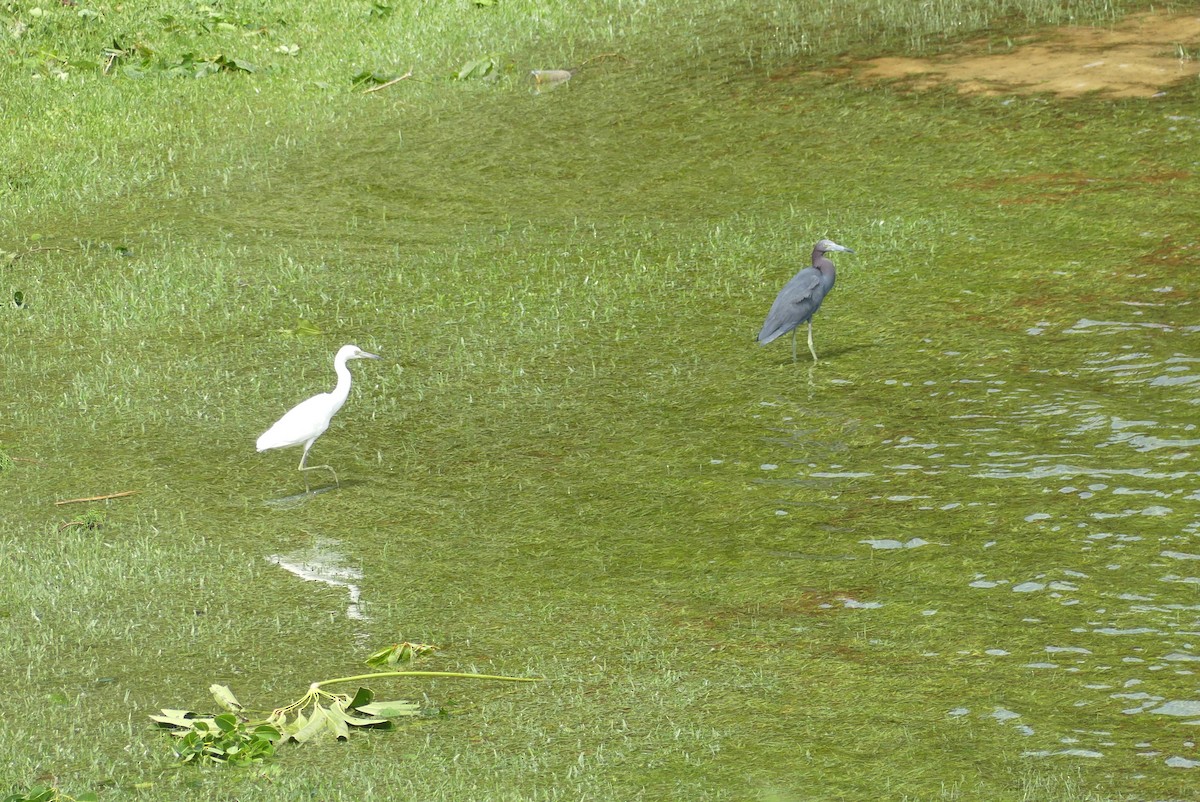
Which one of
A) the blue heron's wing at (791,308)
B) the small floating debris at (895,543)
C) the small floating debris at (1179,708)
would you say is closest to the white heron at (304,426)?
the blue heron's wing at (791,308)

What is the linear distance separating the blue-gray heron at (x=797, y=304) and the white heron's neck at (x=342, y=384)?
277 centimetres

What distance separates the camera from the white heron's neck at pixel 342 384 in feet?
30.0

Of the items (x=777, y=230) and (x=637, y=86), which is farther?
(x=637, y=86)

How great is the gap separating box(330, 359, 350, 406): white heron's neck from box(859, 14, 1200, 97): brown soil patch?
27.3 feet

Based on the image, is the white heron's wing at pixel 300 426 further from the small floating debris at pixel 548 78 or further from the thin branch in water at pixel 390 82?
the thin branch in water at pixel 390 82

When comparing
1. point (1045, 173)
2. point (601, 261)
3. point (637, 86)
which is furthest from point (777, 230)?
point (637, 86)

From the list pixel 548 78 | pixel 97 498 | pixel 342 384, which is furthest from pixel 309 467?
pixel 548 78

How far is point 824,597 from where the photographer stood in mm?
7219

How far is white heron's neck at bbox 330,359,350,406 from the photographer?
9156 mm

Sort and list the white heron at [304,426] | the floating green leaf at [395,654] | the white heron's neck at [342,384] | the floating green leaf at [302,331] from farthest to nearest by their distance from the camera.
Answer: the floating green leaf at [302,331]
the white heron's neck at [342,384]
the white heron at [304,426]
the floating green leaf at [395,654]

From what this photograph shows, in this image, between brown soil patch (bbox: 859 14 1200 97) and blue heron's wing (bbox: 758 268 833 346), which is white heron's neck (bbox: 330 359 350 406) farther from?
brown soil patch (bbox: 859 14 1200 97)

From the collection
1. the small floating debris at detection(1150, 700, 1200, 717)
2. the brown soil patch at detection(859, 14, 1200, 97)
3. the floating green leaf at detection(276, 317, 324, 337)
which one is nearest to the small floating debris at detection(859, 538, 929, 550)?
the small floating debris at detection(1150, 700, 1200, 717)

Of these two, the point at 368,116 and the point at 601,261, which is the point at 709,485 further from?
the point at 368,116

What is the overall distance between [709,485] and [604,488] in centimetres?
60
